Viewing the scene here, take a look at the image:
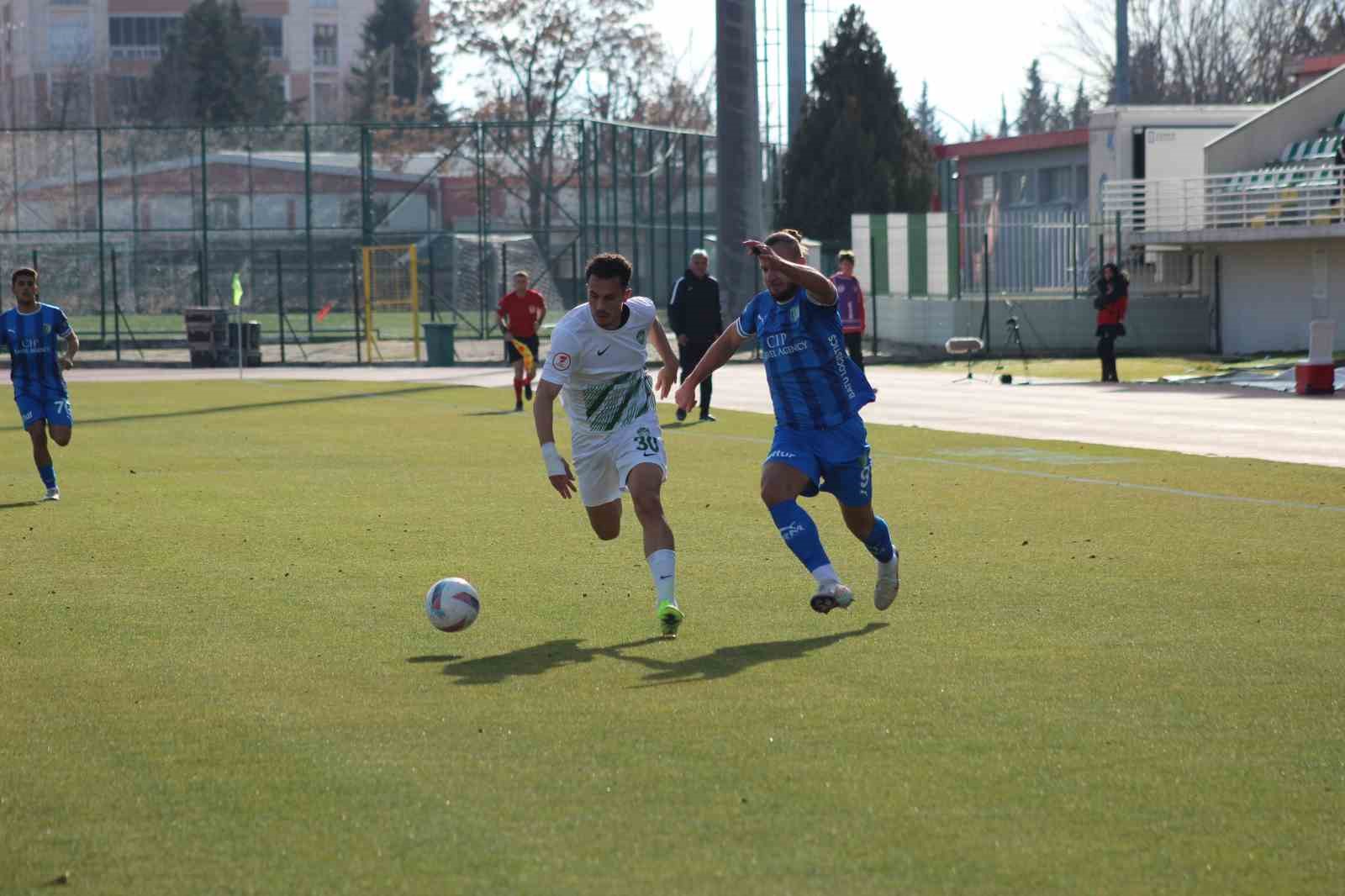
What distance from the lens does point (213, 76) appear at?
84812 mm

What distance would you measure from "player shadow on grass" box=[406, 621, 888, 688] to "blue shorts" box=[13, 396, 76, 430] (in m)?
8.28

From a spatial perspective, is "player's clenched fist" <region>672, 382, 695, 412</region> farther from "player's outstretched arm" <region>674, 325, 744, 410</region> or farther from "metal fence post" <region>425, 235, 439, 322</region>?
"metal fence post" <region>425, 235, 439, 322</region>

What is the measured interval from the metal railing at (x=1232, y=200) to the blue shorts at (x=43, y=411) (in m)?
25.2

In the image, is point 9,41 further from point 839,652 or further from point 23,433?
point 839,652

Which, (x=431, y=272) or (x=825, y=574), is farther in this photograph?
(x=431, y=272)

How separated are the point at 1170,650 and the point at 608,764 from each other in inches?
117

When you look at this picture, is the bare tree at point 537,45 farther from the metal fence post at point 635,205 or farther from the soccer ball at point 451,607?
the soccer ball at point 451,607

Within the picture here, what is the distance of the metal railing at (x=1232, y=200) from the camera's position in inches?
1364

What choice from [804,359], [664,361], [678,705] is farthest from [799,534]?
[678,705]

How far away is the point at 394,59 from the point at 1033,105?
70.3 metres

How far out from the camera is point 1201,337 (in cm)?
3744

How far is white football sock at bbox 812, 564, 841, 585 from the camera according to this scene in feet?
27.2

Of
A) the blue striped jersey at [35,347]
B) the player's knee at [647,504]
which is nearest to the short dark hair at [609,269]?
the player's knee at [647,504]

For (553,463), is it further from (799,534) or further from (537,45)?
(537,45)
